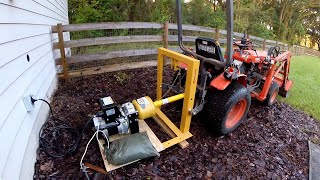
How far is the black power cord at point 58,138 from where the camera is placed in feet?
7.96

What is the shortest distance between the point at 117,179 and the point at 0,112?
1146 mm

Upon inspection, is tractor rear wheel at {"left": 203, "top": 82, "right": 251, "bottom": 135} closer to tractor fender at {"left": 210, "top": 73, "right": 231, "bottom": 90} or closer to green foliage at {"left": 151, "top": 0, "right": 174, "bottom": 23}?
tractor fender at {"left": 210, "top": 73, "right": 231, "bottom": 90}

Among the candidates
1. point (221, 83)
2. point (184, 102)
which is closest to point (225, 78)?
point (221, 83)

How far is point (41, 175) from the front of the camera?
2.16 meters

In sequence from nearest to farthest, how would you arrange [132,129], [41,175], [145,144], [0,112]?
[0,112], [41,175], [145,144], [132,129]

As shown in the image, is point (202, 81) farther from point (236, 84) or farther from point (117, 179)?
point (117, 179)

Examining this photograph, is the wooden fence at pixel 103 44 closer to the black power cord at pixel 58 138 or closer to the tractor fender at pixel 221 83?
the black power cord at pixel 58 138

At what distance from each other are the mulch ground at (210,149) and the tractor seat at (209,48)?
97 centimetres

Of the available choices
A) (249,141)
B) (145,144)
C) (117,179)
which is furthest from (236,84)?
(117,179)

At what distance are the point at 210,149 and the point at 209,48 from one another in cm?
121

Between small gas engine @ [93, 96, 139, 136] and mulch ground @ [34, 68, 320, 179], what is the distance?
32 cm

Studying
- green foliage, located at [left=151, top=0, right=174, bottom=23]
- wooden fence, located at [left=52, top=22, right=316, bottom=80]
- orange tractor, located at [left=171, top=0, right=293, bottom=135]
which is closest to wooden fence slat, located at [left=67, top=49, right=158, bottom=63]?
wooden fence, located at [left=52, top=22, right=316, bottom=80]

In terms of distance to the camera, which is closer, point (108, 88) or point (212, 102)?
point (212, 102)

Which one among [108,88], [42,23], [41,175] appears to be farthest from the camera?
[108,88]
